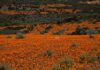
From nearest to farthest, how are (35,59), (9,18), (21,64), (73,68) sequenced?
(73,68)
(21,64)
(35,59)
(9,18)

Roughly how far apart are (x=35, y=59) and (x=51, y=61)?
1162 millimetres

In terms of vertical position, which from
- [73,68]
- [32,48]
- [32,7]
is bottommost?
[32,7]

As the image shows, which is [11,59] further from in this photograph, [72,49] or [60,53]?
[72,49]

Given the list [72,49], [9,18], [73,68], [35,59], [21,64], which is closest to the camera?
[73,68]

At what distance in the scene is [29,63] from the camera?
1595 cm

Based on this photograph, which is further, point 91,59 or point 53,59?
point 53,59

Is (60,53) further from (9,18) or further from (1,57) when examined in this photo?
(9,18)

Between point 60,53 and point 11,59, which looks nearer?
point 11,59

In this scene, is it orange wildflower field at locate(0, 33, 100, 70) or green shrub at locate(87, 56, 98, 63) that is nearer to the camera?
orange wildflower field at locate(0, 33, 100, 70)

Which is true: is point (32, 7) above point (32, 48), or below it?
below

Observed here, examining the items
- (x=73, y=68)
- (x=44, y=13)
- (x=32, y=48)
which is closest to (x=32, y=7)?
(x=44, y=13)

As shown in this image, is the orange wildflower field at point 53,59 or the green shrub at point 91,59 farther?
the green shrub at point 91,59

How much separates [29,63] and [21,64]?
403 mm

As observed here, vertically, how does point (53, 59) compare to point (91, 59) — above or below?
below
